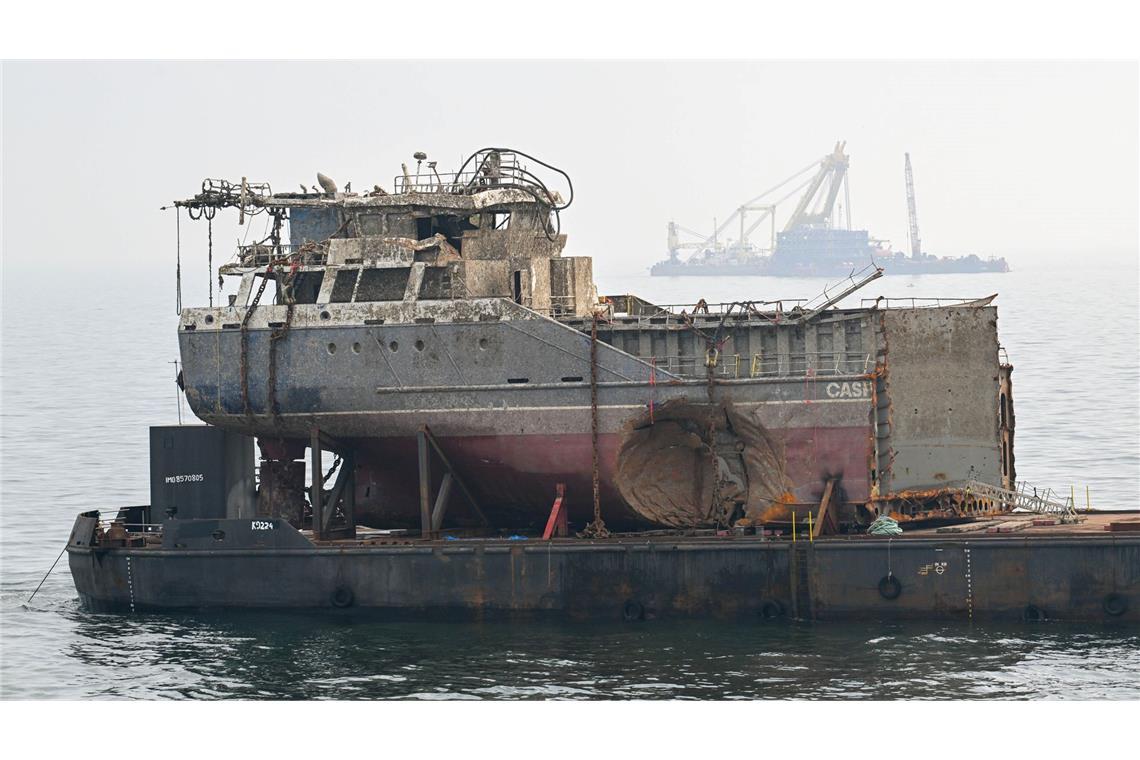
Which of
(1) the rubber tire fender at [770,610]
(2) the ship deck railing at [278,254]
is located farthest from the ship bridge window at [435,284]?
(1) the rubber tire fender at [770,610]

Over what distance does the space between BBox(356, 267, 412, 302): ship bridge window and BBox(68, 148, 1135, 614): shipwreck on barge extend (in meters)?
0.05

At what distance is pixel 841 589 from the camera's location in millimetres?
35844

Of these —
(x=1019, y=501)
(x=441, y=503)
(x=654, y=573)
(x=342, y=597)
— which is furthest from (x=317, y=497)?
(x=1019, y=501)

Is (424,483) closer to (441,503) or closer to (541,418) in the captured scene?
(441,503)

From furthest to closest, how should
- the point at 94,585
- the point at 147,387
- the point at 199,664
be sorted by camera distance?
the point at 147,387
the point at 94,585
the point at 199,664

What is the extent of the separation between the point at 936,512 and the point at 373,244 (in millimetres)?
13363

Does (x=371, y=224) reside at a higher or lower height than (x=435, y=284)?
higher

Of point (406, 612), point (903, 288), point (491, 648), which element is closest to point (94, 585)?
point (406, 612)

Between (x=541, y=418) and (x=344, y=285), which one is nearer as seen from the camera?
(x=541, y=418)

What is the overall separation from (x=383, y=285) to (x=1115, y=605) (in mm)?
16587

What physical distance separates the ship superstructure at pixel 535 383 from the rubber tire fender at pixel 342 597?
73.2 inches

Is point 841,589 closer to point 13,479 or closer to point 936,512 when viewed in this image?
point 936,512

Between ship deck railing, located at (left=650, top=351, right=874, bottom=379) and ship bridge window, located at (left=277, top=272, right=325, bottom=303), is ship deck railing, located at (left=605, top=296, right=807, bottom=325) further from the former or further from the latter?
ship bridge window, located at (left=277, top=272, right=325, bottom=303)

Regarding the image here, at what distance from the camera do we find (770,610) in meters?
36.1
